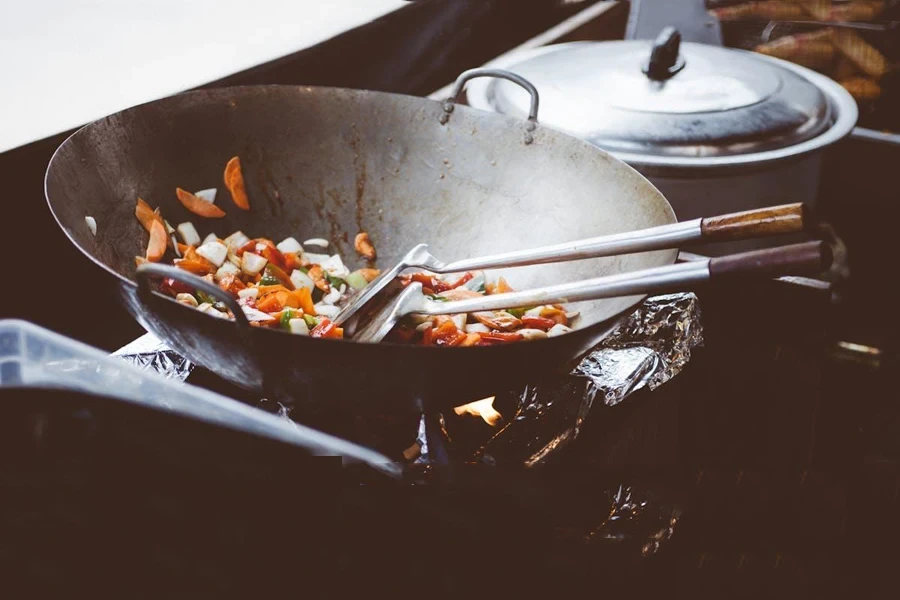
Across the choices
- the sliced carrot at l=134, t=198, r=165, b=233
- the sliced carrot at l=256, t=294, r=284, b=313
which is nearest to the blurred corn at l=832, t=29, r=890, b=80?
the sliced carrot at l=256, t=294, r=284, b=313

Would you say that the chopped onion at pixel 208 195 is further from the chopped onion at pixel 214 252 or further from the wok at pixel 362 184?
the chopped onion at pixel 214 252

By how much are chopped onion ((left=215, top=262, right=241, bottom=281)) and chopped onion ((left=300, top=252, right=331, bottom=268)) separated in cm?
20

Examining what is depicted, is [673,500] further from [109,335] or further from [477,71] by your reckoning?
[109,335]

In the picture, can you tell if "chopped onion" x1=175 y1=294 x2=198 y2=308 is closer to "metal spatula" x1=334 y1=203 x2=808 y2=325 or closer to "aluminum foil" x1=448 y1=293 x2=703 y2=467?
"metal spatula" x1=334 y1=203 x2=808 y2=325

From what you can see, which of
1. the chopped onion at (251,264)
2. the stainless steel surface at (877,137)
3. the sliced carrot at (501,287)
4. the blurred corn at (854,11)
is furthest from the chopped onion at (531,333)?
the blurred corn at (854,11)

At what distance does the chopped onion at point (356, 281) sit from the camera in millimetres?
1786

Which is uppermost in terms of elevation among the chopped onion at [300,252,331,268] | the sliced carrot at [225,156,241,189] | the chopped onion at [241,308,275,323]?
the sliced carrot at [225,156,241,189]

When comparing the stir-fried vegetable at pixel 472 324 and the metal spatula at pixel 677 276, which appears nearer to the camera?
the metal spatula at pixel 677 276

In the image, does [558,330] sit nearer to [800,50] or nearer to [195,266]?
[195,266]

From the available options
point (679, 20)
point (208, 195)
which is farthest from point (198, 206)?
point (679, 20)

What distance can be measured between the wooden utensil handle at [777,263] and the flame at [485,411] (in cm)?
68

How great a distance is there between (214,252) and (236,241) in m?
0.11

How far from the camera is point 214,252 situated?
165cm

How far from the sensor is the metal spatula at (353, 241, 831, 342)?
963 millimetres
